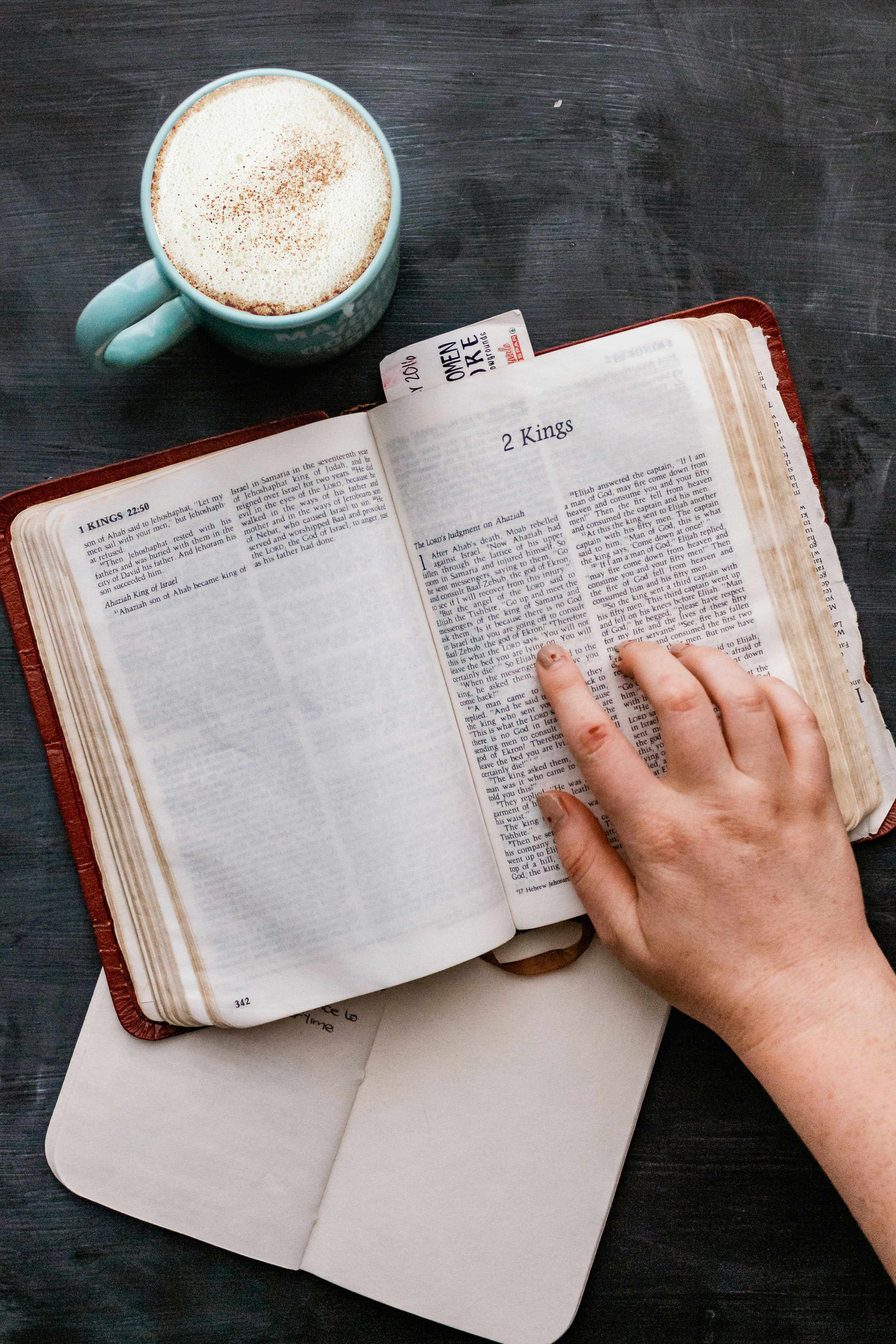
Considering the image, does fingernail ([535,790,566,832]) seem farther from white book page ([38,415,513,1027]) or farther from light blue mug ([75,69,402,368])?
light blue mug ([75,69,402,368])

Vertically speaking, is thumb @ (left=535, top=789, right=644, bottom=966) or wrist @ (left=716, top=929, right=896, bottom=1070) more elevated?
thumb @ (left=535, top=789, right=644, bottom=966)

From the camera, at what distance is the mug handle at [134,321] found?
446 millimetres

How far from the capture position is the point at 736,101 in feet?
1.87

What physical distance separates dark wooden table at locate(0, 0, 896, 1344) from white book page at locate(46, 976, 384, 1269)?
2cm

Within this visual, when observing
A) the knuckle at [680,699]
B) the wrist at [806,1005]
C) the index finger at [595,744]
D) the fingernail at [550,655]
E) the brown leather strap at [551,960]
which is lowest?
the brown leather strap at [551,960]

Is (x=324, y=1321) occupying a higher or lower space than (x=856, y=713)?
lower

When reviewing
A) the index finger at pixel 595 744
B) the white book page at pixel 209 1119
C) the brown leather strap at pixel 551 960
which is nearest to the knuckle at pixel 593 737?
the index finger at pixel 595 744

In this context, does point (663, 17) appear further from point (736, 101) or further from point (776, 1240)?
point (776, 1240)

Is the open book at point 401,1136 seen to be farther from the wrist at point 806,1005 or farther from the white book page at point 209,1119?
the wrist at point 806,1005

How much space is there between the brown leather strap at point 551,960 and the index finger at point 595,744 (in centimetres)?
10

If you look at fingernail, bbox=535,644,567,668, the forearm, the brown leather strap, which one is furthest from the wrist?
fingernail, bbox=535,644,567,668

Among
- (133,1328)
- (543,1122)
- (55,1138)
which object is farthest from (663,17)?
(133,1328)

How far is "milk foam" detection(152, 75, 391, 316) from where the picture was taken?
0.43m

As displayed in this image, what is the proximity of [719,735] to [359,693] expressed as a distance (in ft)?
0.73
